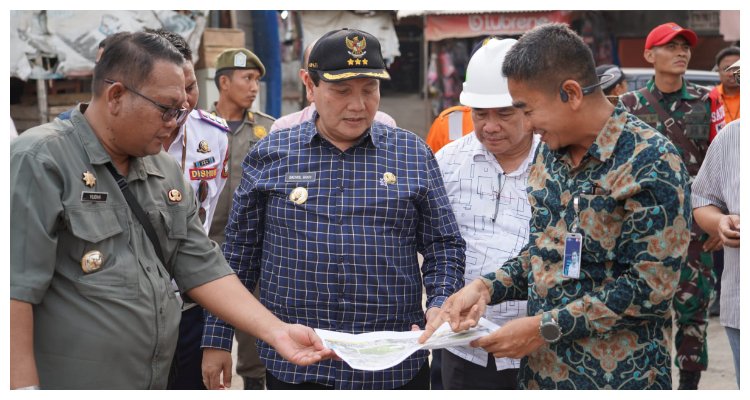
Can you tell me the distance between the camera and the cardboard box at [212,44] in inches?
485

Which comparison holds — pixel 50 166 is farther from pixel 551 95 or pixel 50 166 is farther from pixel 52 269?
pixel 551 95

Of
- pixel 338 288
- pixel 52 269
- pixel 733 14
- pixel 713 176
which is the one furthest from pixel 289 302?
pixel 733 14

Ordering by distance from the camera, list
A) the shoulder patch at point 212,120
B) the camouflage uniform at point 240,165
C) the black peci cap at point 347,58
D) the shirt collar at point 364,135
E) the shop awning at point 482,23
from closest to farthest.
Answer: the black peci cap at point 347,58 → the shirt collar at point 364,135 → the shoulder patch at point 212,120 → the camouflage uniform at point 240,165 → the shop awning at point 482,23

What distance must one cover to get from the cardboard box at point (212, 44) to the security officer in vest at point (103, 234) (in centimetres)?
958

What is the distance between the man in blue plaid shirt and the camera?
11.1 ft

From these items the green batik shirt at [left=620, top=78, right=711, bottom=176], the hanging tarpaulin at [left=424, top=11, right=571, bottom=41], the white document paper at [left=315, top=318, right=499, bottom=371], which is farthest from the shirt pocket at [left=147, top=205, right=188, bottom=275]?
the hanging tarpaulin at [left=424, top=11, right=571, bottom=41]

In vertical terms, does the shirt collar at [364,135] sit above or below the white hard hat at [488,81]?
below

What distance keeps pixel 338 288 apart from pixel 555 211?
96 cm

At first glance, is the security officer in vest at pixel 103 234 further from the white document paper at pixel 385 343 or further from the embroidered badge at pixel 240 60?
the embroidered badge at pixel 240 60

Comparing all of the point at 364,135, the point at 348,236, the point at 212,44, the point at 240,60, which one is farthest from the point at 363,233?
the point at 212,44

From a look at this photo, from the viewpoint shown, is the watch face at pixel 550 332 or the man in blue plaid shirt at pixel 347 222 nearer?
the watch face at pixel 550 332

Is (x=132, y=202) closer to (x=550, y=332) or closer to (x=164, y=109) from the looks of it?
(x=164, y=109)

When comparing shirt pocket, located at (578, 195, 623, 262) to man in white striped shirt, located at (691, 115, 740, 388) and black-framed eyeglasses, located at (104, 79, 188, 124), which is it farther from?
black-framed eyeglasses, located at (104, 79, 188, 124)

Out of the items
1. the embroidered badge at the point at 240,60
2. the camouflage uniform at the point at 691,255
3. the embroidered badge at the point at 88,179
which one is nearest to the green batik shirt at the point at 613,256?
the embroidered badge at the point at 88,179
